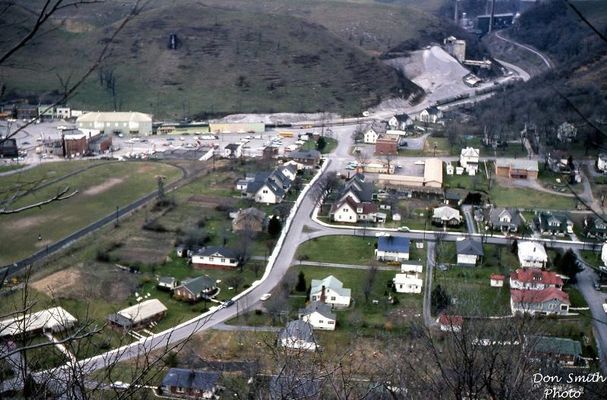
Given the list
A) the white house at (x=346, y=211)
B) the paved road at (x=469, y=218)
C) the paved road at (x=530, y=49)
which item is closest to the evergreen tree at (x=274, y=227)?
the white house at (x=346, y=211)

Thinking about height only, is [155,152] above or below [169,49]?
below

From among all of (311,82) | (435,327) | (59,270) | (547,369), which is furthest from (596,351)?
(311,82)

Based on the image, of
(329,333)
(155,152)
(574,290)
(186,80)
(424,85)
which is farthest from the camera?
(424,85)

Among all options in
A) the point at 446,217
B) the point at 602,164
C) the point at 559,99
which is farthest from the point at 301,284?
the point at 559,99

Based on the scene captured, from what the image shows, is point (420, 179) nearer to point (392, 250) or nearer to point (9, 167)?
point (392, 250)

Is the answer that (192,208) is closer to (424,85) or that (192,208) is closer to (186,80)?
(186,80)

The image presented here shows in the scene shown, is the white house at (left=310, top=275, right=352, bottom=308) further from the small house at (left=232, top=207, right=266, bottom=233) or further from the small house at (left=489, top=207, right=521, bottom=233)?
the small house at (left=489, top=207, right=521, bottom=233)

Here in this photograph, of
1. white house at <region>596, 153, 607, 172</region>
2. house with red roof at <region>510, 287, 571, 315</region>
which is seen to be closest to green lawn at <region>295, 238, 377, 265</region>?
house with red roof at <region>510, 287, 571, 315</region>
